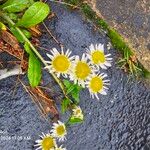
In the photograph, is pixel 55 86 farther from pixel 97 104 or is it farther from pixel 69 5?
pixel 69 5

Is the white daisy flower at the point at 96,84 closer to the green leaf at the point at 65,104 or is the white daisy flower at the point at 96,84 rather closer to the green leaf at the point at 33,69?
the green leaf at the point at 65,104

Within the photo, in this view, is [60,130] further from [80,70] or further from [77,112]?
[80,70]

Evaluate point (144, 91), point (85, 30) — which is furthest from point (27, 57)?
point (144, 91)

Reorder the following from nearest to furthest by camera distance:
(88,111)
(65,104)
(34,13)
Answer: (34,13), (65,104), (88,111)

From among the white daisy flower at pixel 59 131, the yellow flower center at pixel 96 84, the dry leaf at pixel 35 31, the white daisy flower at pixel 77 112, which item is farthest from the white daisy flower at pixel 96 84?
the dry leaf at pixel 35 31

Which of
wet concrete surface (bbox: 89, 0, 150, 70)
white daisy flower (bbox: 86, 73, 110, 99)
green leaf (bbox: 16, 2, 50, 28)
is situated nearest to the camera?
green leaf (bbox: 16, 2, 50, 28)

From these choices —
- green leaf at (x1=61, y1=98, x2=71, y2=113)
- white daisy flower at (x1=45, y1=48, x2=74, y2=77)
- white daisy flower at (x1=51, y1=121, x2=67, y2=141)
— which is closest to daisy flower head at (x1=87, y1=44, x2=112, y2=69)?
white daisy flower at (x1=45, y1=48, x2=74, y2=77)

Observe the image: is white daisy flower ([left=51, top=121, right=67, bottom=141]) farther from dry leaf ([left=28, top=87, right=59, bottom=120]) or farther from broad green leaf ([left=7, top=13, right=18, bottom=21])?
broad green leaf ([left=7, top=13, right=18, bottom=21])

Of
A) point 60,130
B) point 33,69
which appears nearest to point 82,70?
point 33,69
